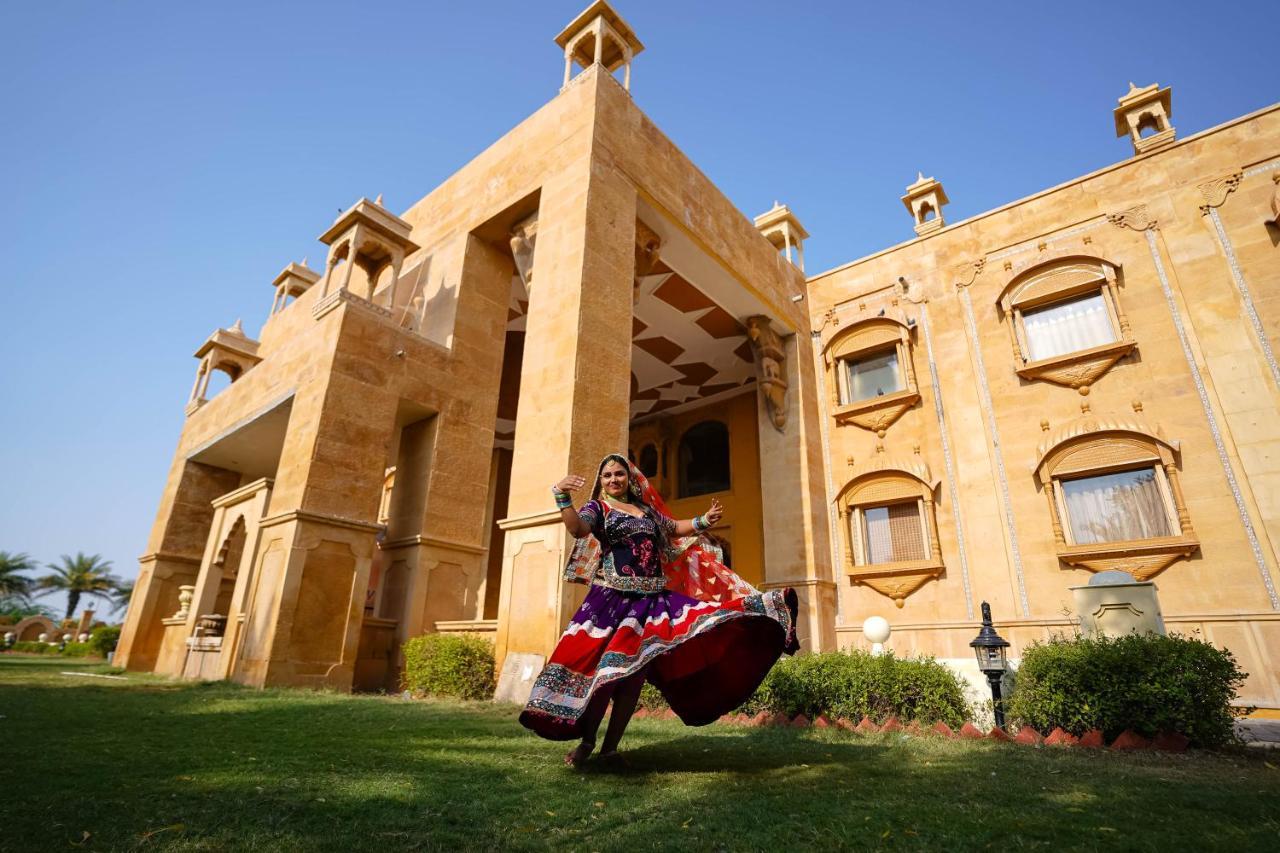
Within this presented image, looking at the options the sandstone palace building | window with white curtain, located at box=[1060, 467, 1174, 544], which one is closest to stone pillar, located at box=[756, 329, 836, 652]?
the sandstone palace building

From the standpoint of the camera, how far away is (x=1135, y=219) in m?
11.6

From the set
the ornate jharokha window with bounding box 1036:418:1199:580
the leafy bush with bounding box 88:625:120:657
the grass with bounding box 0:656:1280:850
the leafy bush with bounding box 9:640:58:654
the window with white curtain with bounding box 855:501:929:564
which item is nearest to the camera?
the grass with bounding box 0:656:1280:850

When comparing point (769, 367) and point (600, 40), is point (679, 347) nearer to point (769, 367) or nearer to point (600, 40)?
point (769, 367)

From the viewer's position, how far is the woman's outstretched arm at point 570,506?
3.40m

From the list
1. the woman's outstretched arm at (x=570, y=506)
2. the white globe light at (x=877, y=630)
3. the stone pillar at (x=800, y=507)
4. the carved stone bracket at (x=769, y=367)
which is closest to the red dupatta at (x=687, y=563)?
the woman's outstretched arm at (x=570, y=506)

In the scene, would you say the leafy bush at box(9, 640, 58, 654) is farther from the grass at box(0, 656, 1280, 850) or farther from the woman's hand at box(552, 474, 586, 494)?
the woman's hand at box(552, 474, 586, 494)

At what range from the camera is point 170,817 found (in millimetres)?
2279

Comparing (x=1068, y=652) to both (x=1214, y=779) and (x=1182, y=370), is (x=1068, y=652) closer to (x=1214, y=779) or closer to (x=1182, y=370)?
(x=1214, y=779)

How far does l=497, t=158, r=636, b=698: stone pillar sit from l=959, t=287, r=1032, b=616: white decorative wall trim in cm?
753

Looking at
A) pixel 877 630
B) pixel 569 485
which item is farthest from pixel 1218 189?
pixel 569 485

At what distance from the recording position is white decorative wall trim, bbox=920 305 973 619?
11414mm

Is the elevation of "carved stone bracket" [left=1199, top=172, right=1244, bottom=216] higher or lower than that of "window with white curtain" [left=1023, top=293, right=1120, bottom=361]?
higher

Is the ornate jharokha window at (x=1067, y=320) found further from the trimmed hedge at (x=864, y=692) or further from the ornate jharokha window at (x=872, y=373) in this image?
the trimmed hedge at (x=864, y=692)

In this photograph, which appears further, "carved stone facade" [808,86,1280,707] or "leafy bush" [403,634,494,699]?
"carved stone facade" [808,86,1280,707]
